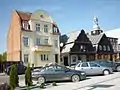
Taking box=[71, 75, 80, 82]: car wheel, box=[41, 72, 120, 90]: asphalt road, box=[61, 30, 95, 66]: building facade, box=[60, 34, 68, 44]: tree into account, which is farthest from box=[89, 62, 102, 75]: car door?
box=[60, 34, 68, 44]: tree

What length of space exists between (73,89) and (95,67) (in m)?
11.0

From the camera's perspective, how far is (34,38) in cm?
4769

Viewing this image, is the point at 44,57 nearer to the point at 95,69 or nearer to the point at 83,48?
the point at 83,48

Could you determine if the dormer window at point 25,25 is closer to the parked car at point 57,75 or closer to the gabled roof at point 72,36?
the gabled roof at point 72,36

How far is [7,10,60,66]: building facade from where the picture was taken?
46656 mm

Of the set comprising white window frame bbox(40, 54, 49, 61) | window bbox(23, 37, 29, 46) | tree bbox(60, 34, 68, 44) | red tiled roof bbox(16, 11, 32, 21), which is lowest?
white window frame bbox(40, 54, 49, 61)

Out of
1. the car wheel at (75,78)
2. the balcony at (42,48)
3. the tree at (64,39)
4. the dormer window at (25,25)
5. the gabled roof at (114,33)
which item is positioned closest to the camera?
the car wheel at (75,78)

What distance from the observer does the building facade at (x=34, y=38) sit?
1837 inches

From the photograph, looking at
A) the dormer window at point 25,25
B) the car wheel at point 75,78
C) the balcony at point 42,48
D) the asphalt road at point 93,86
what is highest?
the dormer window at point 25,25

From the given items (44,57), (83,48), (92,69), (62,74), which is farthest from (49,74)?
(83,48)

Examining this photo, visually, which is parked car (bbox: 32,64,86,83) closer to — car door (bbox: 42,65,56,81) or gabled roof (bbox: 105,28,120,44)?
car door (bbox: 42,65,56,81)

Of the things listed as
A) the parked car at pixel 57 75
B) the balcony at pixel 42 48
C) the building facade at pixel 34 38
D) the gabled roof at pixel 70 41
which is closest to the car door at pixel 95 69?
the parked car at pixel 57 75

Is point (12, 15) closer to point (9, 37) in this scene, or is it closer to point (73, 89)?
point (9, 37)

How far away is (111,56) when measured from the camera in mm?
64938
